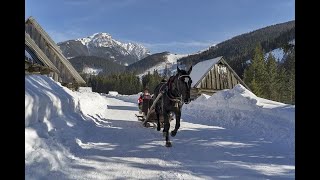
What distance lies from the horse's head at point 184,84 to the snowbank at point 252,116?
328 cm

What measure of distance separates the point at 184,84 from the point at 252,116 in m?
7.44

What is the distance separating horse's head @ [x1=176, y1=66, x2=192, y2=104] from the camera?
31.4ft

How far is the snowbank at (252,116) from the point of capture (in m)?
11.9

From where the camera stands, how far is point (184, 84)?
32.0 ft

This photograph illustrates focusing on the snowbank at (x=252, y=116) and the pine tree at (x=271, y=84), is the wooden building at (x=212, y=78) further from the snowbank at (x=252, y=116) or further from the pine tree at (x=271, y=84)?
the pine tree at (x=271, y=84)

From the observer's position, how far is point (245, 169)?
23.2 feet

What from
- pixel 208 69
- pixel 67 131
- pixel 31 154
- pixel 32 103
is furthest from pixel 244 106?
pixel 208 69

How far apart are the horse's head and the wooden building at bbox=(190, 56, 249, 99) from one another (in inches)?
1165

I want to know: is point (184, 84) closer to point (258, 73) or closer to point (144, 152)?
point (144, 152)

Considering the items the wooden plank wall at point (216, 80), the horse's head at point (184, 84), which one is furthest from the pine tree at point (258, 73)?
Result: the horse's head at point (184, 84)

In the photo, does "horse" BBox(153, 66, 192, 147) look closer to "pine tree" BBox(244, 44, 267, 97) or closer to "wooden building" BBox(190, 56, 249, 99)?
"wooden building" BBox(190, 56, 249, 99)

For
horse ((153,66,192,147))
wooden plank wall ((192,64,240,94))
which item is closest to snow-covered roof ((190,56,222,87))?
wooden plank wall ((192,64,240,94))
